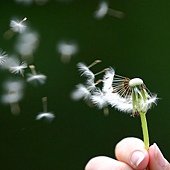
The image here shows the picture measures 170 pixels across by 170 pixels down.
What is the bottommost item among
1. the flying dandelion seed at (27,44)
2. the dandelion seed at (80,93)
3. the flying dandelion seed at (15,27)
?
the dandelion seed at (80,93)

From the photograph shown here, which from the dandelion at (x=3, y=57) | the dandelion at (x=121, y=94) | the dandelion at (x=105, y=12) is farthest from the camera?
the dandelion at (x=105, y=12)

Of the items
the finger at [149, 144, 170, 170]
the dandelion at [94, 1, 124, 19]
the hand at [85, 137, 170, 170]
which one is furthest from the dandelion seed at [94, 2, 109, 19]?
the finger at [149, 144, 170, 170]

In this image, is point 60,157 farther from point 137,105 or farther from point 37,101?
point 137,105

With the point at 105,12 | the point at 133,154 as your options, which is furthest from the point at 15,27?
the point at 133,154

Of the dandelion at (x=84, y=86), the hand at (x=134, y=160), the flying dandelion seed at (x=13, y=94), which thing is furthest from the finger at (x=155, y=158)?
the flying dandelion seed at (x=13, y=94)

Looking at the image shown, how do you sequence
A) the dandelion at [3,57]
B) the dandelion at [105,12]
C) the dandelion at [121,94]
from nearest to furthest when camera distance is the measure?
the dandelion at [121,94], the dandelion at [3,57], the dandelion at [105,12]

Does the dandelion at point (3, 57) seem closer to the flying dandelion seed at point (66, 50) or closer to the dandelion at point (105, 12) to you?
the flying dandelion seed at point (66, 50)

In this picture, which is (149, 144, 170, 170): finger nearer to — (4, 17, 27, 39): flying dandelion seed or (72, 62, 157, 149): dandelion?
(72, 62, 157, 149): dandelion
